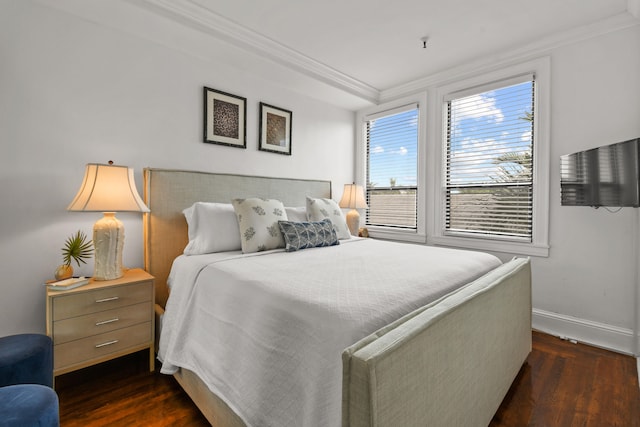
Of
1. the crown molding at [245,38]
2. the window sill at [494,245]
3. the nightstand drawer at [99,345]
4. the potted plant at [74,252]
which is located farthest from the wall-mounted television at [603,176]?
the potted plant at [74,252]

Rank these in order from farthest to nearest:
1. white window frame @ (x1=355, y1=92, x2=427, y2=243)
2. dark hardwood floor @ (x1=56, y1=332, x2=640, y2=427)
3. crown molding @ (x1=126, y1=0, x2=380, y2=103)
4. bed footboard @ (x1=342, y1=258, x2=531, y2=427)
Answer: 1. white window frame @ (x1=355, y1=92, x2=427, y2=243)
2. crown molding @ (x1=126, y1=0, x2=380, y2=103)
3. dark hardwood floor @ (x1=56, y1=332, x2=640, y2=427)
4. bed footboard @ (x1=342, y1=258, x2=531, y2=427)

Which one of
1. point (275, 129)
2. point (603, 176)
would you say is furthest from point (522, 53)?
point (275, 129)

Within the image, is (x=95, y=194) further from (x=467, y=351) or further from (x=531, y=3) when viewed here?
(x=531, y=3)

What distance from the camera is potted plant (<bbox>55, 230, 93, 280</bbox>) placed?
1.91m

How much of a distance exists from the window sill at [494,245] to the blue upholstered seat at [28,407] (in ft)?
11.0

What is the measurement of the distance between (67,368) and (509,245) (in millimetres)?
3530

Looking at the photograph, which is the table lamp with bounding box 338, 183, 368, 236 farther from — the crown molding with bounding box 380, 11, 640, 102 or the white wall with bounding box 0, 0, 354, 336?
the white wall with bounding box 0, 0, 354, 336

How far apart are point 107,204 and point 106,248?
285mm

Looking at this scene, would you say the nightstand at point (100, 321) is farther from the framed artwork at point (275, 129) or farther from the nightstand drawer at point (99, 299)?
the framed artwork at point (275, 129)

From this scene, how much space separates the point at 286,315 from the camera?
3.96 ft

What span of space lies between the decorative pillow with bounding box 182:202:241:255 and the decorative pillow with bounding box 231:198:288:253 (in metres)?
0.08

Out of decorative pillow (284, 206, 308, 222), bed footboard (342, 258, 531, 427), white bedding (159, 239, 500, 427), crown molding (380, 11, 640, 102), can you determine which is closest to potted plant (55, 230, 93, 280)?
white bedding (159, 239, 500, 427)

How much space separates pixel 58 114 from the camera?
6.88ft

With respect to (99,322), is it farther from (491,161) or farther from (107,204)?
(491,161)
